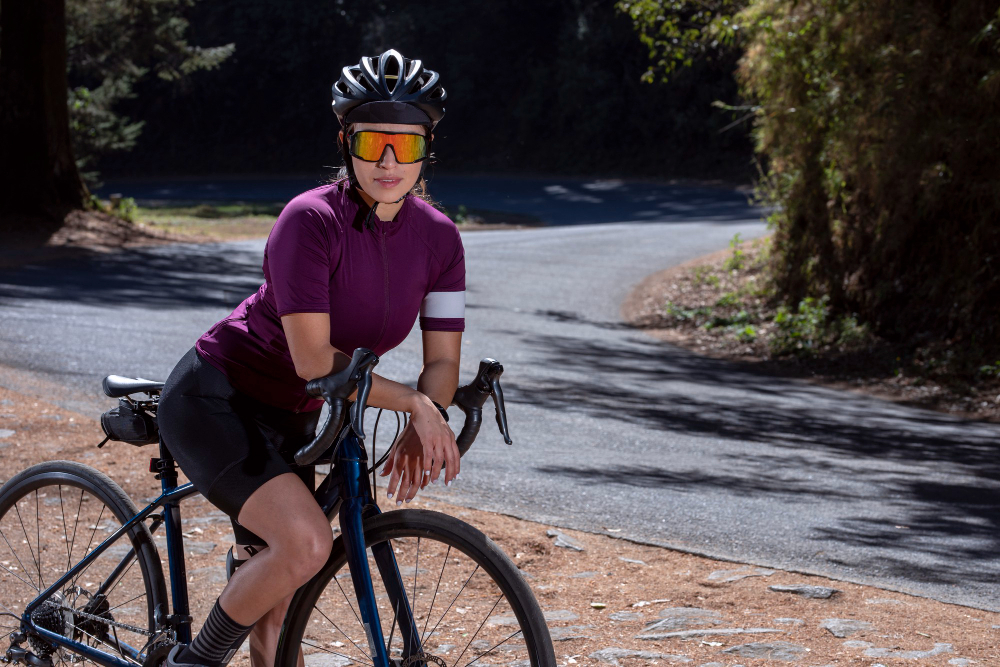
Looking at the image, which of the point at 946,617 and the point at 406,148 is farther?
the point at 946,617

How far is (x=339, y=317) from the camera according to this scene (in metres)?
2.60

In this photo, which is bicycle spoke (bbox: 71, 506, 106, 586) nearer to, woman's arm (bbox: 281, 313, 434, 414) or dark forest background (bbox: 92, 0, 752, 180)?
woman's arm (bbox: 281, 313, 434, 414)

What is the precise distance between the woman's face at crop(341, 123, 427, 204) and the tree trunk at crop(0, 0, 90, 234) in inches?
717

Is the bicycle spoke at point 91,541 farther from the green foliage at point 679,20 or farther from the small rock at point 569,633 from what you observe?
the green foliage at point 679,20

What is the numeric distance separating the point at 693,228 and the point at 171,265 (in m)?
14.1

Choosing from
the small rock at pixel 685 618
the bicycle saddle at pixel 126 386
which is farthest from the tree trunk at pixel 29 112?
the bicycle saddle at pixel 126 386

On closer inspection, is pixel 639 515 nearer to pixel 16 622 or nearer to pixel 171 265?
pixel 16 622

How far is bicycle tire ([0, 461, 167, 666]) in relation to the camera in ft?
10.4

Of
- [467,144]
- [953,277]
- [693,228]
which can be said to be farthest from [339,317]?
[467,144]

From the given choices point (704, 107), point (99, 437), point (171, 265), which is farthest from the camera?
point (704, 107)

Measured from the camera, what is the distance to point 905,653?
393 centimetres

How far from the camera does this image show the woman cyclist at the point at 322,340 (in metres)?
2.49

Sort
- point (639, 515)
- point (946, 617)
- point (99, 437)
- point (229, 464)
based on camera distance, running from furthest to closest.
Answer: point (99, 437) → point (639, 515) → point (946, 617) → point (229, 464)

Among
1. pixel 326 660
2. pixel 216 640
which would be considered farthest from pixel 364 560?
pixel 326 660
